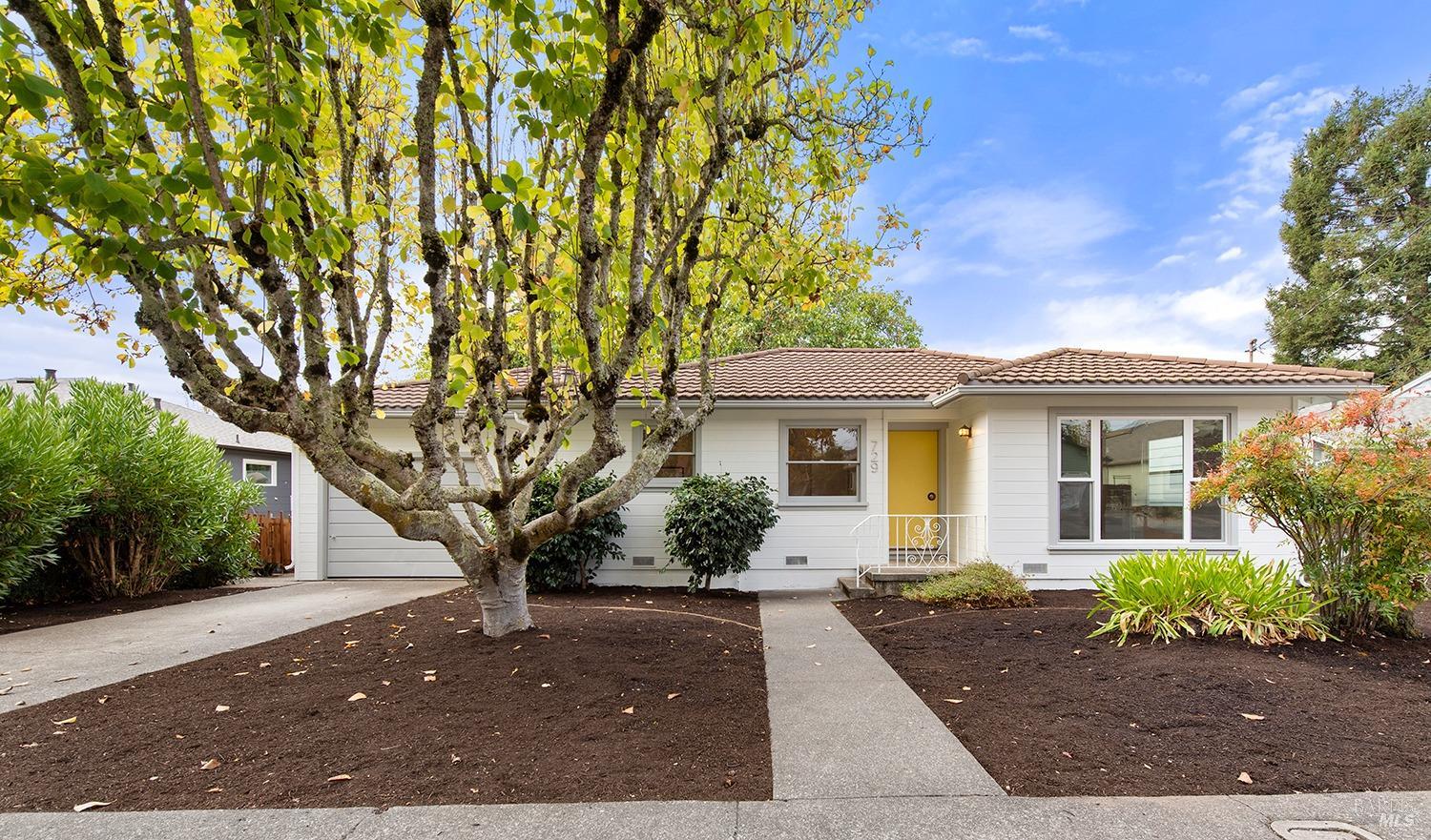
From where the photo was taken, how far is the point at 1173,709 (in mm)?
3645

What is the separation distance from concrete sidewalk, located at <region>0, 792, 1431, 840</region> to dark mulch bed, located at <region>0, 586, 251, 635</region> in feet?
19.4

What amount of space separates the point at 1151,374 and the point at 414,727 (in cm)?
885

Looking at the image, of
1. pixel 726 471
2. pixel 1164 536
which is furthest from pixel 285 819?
pixel 1164 536

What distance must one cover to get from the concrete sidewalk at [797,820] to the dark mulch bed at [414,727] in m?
0.11

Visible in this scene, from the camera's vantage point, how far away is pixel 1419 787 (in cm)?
276

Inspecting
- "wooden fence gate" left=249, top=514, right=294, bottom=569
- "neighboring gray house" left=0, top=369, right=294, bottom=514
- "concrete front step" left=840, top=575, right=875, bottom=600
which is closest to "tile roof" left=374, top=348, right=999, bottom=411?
"concrete front step" left=840, top=575, right=875, bottom=600

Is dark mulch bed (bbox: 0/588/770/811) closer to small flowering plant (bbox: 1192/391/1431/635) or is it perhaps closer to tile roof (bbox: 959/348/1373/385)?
small flowering plant (bbox: 1192/391/1431/635)

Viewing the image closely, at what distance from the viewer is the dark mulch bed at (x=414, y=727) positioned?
2.71 metres

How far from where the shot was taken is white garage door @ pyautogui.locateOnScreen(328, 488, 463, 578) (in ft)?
31.8

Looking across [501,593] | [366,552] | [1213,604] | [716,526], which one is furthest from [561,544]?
[1213,604]

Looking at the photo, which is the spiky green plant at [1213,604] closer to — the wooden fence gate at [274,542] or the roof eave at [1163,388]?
the roof eave at [1163,388]

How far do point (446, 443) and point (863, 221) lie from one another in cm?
427

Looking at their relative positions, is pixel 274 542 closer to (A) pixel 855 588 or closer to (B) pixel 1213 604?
(A) pixel 855 588

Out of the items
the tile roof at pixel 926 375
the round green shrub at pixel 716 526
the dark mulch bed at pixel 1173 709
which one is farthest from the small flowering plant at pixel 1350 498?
the round green shrub at pixel 716 526
